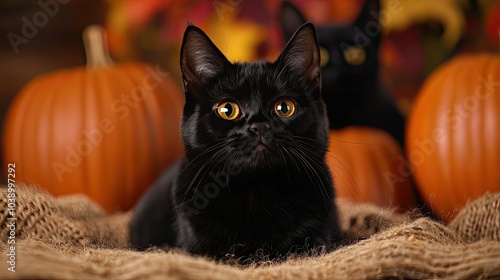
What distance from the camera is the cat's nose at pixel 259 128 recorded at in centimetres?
79

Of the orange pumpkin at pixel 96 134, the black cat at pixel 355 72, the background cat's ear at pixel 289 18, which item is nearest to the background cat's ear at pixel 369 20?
the black cat at pixel 355 72

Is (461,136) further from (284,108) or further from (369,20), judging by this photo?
(284,108)

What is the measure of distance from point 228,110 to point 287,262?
24cm

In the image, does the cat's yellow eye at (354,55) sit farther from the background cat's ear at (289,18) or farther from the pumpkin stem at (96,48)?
the pumpkin stem at (96,48)

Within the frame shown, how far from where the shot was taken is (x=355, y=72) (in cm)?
176

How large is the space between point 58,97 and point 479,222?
1.25 metres

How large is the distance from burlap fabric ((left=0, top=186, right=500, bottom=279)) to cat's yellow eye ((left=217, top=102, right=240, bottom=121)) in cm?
22

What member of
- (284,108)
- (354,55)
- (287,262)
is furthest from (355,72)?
(287,262)

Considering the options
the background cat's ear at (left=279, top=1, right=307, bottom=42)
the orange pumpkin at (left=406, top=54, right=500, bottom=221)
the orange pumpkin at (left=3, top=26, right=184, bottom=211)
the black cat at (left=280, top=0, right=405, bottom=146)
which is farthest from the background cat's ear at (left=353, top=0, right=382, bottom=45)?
the orange pumpkin at (left=3, top=26, right=184, bottom=211)

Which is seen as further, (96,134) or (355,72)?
(355,72)

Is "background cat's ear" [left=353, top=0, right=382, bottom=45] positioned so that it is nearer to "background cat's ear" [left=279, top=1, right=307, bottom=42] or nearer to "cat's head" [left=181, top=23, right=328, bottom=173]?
"background cat's ear" [left=279, top=1, right=307, bottom=42]

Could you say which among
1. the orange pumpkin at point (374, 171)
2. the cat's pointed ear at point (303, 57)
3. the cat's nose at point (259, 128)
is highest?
the cat's pointed ear at point (303, 57)

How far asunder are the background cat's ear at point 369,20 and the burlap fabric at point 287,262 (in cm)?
89

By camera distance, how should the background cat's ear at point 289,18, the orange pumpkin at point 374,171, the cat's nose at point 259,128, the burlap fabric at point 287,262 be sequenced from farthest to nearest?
the background cat's ear at point 289,18 → the orange pumpkin at point 374,171 → the cat's nose at point 259,128 → the burlap fabric at point 287,262
